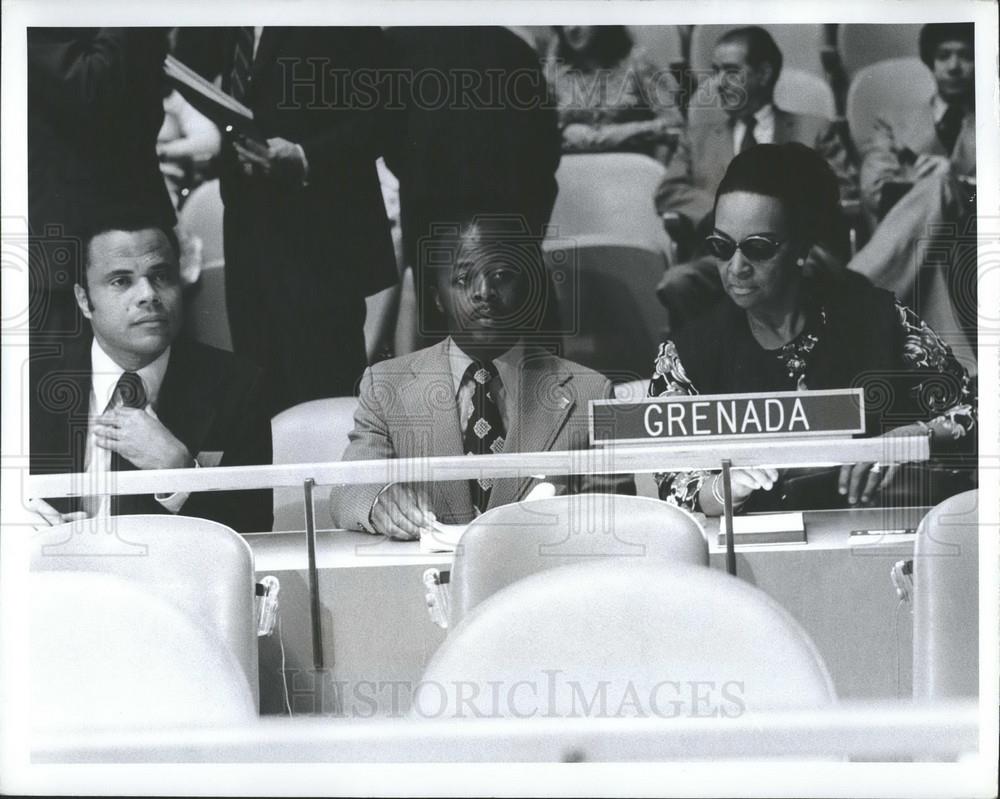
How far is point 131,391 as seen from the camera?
240 centimetres

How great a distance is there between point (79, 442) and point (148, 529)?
0.22 m

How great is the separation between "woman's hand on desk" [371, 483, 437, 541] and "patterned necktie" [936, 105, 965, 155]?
124 cm

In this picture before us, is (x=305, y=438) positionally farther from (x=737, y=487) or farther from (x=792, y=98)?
(x=792, y=98)

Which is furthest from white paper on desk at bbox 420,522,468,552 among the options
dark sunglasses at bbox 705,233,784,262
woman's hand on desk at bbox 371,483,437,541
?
dark sunglasses at bbox 705,233,784,262

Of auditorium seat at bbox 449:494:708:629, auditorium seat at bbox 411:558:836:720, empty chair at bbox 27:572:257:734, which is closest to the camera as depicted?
auditorium seat at bbox 411:558:836:720

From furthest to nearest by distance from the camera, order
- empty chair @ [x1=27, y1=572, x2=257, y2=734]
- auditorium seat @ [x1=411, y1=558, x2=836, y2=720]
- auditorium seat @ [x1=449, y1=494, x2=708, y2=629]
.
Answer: auditorium seat @ [x1=449, y1=494, x2=708, y2=629] → empty chair @ [x1=27, y1=572, x2=257, y2=734] → auditorium seat @ [x1=411, y1=558, x2=836, y2=720]

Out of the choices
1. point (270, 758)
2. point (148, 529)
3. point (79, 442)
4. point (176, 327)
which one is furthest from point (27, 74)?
point (270, 758)

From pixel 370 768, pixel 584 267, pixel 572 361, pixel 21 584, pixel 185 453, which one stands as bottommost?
pixel 370 768

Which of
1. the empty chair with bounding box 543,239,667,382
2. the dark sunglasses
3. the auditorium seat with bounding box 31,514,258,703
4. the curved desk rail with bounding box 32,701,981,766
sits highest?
the dark sunglasses

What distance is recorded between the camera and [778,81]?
2375mm

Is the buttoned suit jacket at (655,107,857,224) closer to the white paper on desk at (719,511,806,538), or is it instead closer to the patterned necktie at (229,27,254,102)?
the white paper on desk at (719,511,806,538)

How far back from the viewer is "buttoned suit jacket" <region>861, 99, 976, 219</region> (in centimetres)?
236

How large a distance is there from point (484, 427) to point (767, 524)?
59cm

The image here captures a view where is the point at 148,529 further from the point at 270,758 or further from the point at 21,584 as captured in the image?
the point at 270,758
